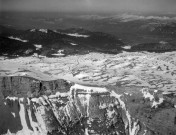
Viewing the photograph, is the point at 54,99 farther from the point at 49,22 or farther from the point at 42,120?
the point at 49,22

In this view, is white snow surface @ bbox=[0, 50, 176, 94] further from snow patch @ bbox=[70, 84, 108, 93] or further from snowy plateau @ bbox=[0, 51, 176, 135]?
snow patch @ bbox=[70, 84, 108, 93]

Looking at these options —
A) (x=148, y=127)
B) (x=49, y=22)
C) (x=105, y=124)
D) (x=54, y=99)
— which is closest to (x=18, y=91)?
(x=54, y=99)

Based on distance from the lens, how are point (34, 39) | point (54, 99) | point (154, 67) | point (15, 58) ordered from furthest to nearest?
point (34, 39) → point (15, 58) → point (154, 67) → point (54, 99)

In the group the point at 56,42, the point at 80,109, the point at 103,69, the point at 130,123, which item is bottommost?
the point at 130,123

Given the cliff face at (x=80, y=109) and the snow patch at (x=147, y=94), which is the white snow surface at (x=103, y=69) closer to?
the snow patch at (x=147, y=94)

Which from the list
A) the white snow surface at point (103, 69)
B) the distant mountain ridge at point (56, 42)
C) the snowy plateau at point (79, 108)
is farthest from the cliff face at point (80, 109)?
the distant mountain ridge at point (56, 42)

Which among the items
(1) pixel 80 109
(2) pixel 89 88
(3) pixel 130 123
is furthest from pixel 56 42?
(3) pixel 130 123

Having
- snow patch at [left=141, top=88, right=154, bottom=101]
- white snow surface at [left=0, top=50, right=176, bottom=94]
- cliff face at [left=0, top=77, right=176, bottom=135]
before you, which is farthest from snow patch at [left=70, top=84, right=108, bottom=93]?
snow patch at [left=141, top=88, right=154, bottom=101]

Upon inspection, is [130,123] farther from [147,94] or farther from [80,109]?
[80,109]
